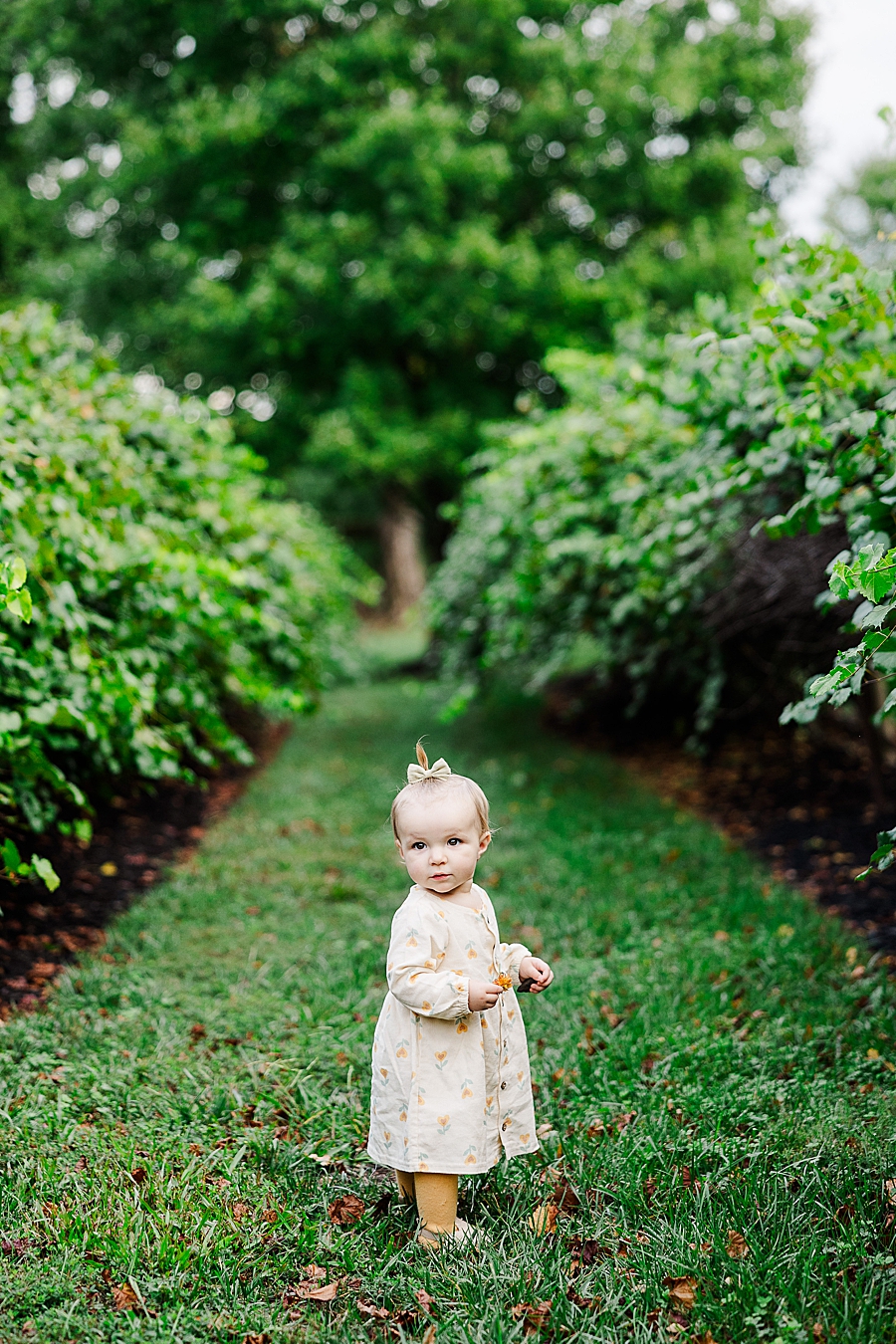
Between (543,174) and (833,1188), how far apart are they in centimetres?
1370

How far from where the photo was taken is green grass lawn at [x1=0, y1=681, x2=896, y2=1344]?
83.8 inches

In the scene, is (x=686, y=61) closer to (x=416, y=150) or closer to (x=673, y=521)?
(x=416, y=150)

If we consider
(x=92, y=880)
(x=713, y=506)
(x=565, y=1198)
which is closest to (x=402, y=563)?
(x=713, y=506)

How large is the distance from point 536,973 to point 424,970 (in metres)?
0.31

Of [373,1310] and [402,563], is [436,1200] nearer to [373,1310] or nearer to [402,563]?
[373,1310]

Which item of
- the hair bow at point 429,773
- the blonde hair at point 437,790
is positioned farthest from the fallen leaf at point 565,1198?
the hair bow at point 429,773

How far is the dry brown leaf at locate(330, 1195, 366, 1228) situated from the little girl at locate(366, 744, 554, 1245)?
19 centimetres

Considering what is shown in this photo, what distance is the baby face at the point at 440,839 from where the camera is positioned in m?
2.33

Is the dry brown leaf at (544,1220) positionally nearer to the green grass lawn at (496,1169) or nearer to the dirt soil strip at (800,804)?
the green grass lawn at (496,1169)

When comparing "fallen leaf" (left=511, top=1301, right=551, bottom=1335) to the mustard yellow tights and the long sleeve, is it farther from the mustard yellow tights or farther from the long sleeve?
the long sleeve

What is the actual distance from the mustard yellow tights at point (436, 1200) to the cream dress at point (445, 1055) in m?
0.08

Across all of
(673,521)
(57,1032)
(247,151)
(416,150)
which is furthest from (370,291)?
(57,1032)

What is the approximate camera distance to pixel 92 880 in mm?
4715

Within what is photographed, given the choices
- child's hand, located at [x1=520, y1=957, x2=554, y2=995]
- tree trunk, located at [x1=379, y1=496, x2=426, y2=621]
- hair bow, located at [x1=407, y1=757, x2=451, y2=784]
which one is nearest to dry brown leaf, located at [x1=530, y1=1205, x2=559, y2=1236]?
child's hand, located at [x1=520, y1=957, x2=554, y2=995]
